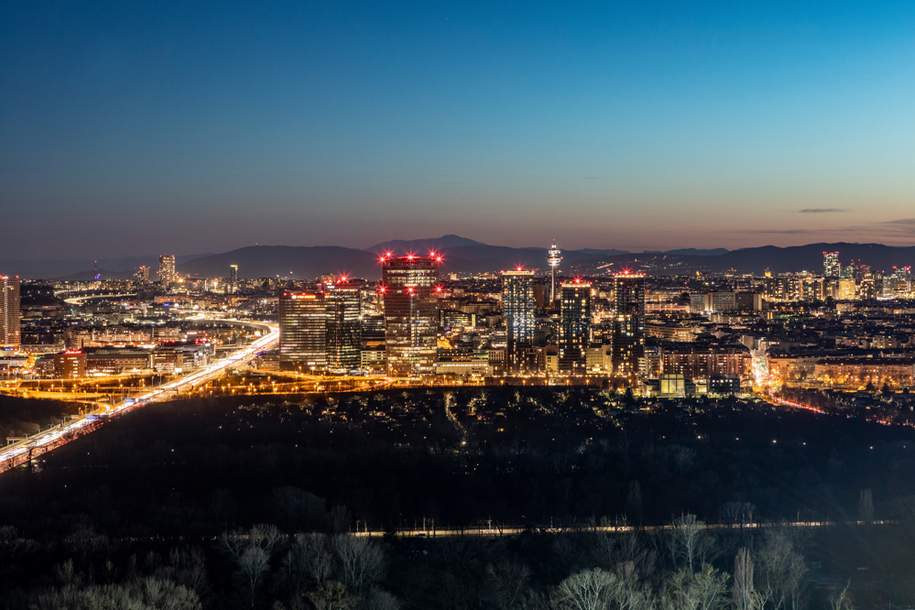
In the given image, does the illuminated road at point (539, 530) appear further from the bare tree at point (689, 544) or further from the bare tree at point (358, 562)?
the bare tree at point (358, 562)

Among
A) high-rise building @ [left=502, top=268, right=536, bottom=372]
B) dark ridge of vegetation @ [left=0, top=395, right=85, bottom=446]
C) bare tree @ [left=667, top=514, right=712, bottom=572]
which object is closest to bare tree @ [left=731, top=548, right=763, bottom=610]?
bare tree @ [left=667, top=514, right=712, bottom=572]

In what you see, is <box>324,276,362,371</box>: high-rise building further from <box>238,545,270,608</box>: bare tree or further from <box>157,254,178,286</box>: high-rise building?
<box>157,254,178,286</box>: high-rise building

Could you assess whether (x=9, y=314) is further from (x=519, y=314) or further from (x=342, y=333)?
(x=519, y=314)

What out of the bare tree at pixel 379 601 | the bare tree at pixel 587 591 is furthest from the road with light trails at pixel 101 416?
the bare tree at pixel 587 591

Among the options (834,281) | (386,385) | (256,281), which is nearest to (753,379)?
(386,385)

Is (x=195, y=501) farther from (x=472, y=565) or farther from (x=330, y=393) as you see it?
(x=330, y=393)

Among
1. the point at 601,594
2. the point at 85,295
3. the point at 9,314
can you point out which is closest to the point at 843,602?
the point at 601,594
